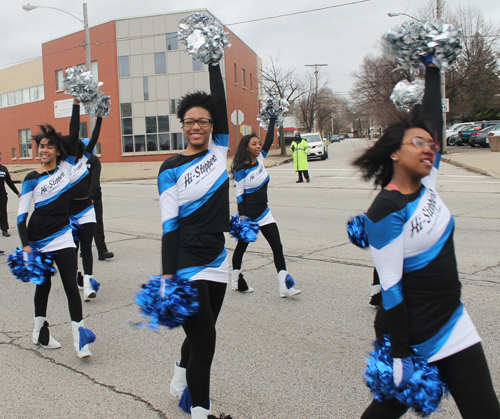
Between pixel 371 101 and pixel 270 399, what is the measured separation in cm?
3708

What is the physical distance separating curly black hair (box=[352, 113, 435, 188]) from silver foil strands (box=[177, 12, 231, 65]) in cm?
139

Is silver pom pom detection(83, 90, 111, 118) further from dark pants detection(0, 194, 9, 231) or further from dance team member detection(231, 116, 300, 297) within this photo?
dark pants detection(0, 194, 9, 231)

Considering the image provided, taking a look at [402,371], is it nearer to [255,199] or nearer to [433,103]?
[433,103]

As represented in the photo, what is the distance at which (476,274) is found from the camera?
595 cm

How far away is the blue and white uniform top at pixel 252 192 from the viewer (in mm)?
5496

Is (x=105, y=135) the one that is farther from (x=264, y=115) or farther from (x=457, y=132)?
(x=264, y=115)

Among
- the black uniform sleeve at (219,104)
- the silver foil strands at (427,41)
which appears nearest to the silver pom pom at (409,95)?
the silver foil strands at (427,41)

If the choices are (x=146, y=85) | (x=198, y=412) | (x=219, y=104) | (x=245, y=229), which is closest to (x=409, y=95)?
(x=219, y=104)

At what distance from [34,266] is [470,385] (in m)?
3.38

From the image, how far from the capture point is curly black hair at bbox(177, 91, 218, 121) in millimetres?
3008

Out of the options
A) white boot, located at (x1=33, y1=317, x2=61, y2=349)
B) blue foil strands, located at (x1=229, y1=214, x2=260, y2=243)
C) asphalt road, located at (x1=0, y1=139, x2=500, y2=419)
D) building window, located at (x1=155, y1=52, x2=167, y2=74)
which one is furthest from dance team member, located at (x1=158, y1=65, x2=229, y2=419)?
building window, located at (x1=155, y1=52, x2=167, y2=74)

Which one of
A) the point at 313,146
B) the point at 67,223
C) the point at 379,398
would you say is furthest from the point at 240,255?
the point at 313,146

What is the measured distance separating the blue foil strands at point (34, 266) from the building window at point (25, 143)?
144ft

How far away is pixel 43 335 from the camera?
4.25 m
